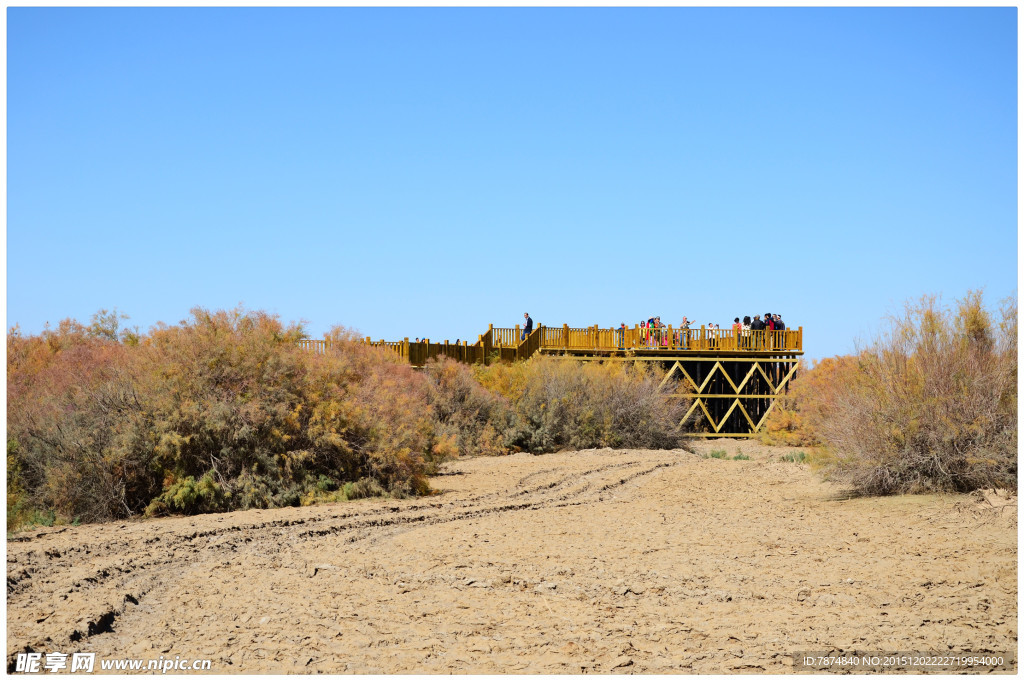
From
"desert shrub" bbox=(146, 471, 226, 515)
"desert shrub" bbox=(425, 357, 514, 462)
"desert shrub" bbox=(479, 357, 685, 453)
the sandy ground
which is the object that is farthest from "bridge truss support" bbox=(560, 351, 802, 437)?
"desert shrub" bbox=(146, 471, 226, 515)

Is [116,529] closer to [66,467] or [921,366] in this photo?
[66,467]

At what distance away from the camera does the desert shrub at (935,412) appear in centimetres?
1322

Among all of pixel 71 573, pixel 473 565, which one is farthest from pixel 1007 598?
pixel 71 573

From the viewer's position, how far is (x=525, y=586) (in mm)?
9133

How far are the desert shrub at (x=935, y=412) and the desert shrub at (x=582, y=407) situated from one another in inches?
550

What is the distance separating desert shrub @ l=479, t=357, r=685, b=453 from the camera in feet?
93.1

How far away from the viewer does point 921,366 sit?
13.9 meters

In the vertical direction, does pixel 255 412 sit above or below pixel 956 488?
above

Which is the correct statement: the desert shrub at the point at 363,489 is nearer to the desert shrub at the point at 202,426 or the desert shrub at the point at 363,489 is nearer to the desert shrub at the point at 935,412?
the desert shrub at the point at 202,426

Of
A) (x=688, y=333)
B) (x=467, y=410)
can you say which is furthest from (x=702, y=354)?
(x=467, y=410)

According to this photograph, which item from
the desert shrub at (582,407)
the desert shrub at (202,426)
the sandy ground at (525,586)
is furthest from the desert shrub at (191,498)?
the desert shrub at (582,407)

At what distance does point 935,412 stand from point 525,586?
23.9 ft

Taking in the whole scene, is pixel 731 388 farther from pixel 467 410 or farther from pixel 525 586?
pixel 525 586

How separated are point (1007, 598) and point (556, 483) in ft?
35.8
